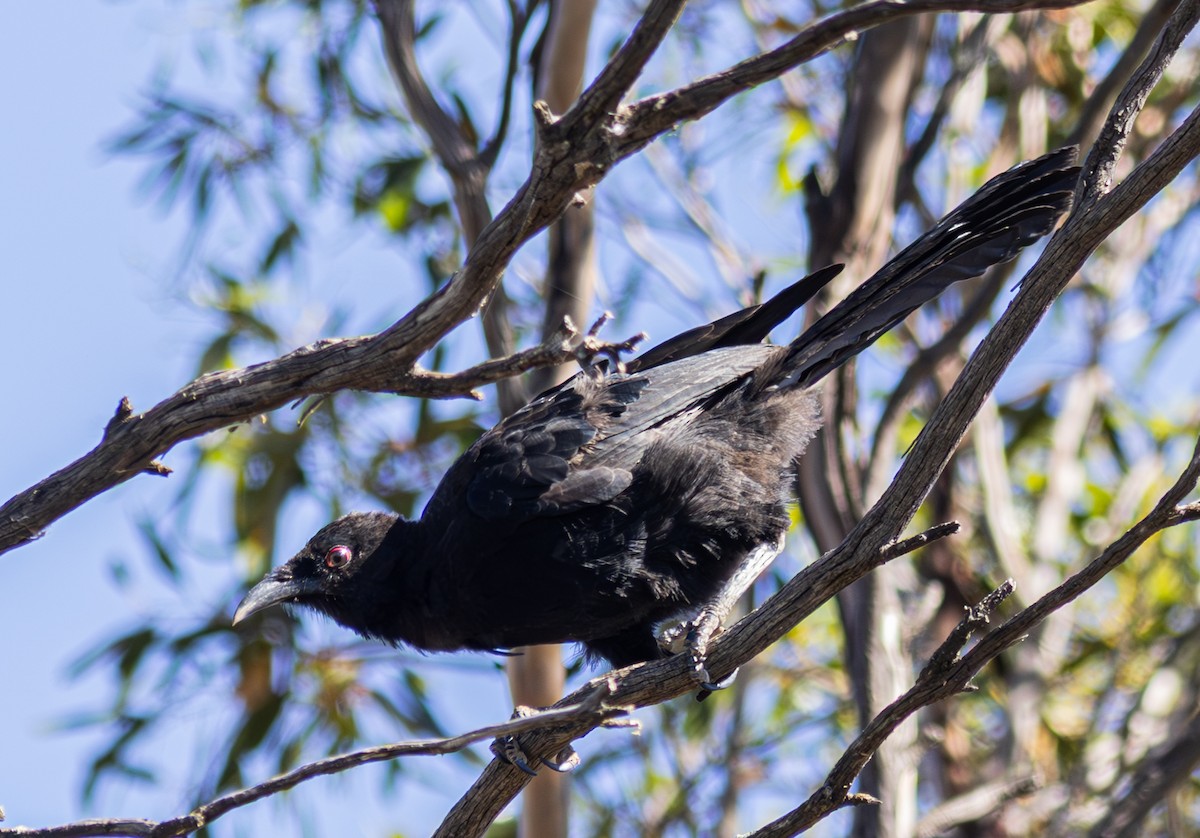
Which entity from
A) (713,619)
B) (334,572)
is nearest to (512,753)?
(713,619)

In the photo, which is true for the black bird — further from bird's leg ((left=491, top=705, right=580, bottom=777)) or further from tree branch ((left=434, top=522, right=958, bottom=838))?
bird's leg ((left=491, top=705, right=580, bottom=777))

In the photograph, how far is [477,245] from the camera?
2.80m

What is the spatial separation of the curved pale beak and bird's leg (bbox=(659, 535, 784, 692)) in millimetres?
1257

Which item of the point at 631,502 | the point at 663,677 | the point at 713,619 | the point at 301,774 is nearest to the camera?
the point at 301,774

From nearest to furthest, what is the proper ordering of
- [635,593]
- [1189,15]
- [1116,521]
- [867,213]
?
[1189,15]
[635,593]
[867,213]
[1116,521]

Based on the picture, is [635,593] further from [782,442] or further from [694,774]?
[694,774]

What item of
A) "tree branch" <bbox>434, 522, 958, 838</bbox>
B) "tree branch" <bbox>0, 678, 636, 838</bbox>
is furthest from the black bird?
"tree branch" <bbox>0, 678, 636, 838</bbox>

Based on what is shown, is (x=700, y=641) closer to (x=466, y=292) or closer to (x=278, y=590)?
(x=466, y=292)

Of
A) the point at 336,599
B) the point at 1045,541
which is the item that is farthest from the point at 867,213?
the point at 336,599

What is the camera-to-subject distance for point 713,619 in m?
3.74

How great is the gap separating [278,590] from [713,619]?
1.62 meters

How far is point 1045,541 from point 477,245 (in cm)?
547

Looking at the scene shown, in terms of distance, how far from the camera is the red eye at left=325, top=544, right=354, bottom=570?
4379 millimetres

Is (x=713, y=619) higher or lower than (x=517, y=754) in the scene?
higher
